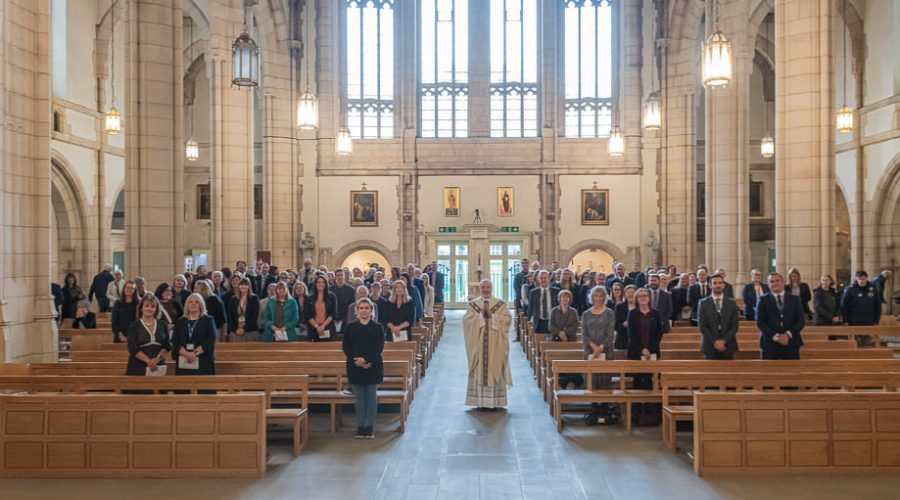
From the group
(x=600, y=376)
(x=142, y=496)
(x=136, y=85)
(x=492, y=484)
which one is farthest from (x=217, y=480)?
(x=136, y=85)

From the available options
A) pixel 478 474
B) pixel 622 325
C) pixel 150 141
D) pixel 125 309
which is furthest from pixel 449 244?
pixel 478 474

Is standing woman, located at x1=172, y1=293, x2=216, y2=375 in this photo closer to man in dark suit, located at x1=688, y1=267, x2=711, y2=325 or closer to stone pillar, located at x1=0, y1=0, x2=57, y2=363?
stone pillar, located at x1=0, y1=0, x2=57, y2=363

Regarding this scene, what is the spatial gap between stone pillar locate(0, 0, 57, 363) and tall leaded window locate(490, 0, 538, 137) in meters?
20.9

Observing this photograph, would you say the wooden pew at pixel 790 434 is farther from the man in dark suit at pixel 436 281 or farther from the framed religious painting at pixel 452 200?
the framed religious painting at pixel 452 200

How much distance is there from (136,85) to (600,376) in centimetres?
956

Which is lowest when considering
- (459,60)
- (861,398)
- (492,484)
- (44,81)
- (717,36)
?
(492,484)

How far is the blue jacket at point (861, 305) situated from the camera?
13953 millimetres

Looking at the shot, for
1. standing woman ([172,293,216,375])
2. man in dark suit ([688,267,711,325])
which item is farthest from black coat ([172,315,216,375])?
man in dark suit ([688,267,711,325])

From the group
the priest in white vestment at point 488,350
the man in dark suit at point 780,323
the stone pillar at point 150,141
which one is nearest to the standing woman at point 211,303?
the stone pillar at point 150,141

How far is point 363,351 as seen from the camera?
9297mm

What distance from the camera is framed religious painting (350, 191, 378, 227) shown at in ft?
101

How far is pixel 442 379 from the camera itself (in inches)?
541

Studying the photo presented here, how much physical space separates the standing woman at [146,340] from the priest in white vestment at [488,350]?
383 cm

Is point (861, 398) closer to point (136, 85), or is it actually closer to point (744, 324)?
point (744, 324)
